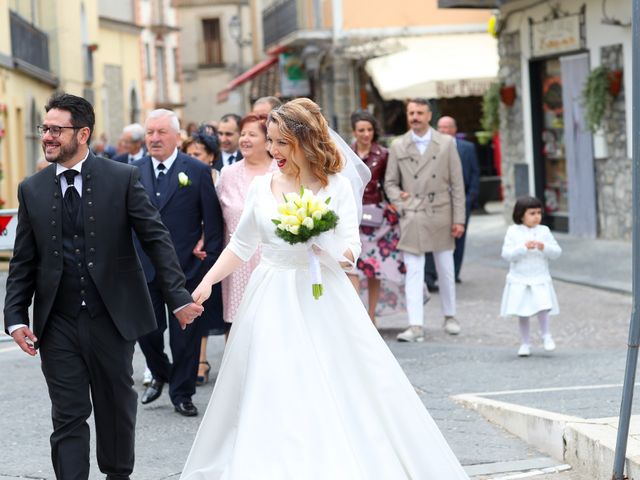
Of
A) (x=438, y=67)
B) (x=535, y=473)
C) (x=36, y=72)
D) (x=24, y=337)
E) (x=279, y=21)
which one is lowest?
(x=535, y=473)

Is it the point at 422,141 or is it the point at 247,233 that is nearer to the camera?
the point at 247,233

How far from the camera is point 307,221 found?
6270 millimetres

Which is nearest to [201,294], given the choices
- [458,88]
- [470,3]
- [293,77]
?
[470,3]

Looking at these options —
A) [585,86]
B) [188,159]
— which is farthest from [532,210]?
[585,86]

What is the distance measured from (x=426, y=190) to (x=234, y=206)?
10.1 ft

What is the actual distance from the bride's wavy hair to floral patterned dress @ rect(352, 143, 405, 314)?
17.3 feet

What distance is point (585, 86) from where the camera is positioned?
63.7 ft

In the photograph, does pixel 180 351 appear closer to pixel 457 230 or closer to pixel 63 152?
pixel 63 152

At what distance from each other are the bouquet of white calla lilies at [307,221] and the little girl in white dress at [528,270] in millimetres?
4373

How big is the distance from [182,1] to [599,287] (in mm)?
54547

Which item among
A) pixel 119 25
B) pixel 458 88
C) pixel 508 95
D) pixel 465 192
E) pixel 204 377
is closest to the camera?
pixel 204 377

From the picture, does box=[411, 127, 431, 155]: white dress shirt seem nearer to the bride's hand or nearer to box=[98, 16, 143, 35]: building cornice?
the bride's hand

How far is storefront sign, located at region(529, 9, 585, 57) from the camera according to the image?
20.0 m

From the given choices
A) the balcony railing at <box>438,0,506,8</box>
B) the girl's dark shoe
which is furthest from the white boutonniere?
the balcony railing at <box>438,0,506,8</box>
